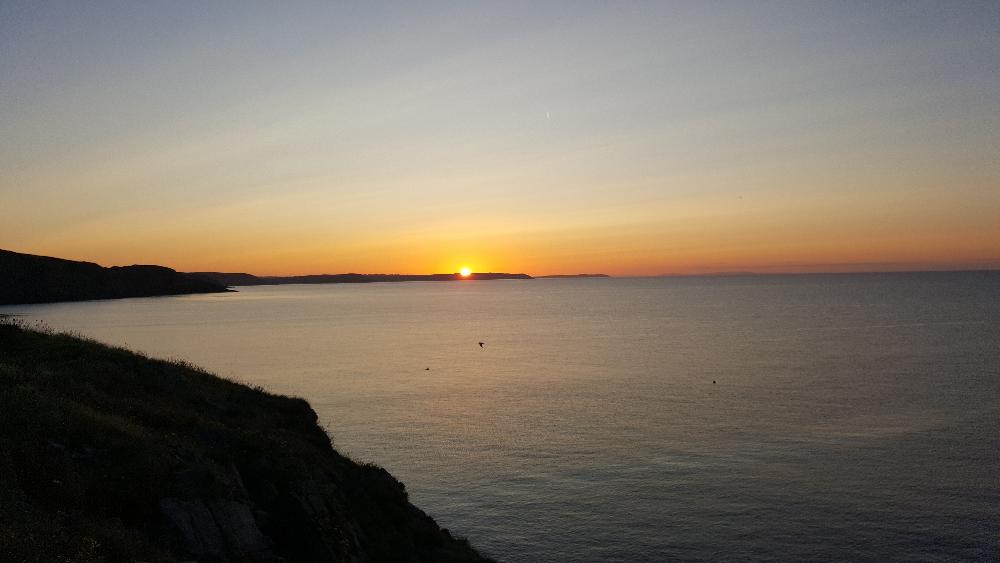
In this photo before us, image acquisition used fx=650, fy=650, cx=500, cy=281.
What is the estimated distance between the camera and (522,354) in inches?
4665

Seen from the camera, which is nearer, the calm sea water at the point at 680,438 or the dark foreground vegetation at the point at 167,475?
the dark foreground vegetation at the point at 167,475

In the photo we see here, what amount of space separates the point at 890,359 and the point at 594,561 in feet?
274

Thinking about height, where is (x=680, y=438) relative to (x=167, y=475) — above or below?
below

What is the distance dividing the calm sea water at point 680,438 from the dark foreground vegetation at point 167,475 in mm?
11564

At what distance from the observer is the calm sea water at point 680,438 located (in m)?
37.6

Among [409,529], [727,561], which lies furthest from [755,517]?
[409,529]

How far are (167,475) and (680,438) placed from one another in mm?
45829

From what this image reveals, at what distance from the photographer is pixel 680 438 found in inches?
2221

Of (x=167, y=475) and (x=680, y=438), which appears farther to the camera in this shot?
(x=680, y=438)

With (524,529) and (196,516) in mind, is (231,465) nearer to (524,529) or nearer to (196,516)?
(196,516)

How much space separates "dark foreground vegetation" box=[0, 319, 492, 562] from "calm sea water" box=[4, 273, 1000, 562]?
1156cm

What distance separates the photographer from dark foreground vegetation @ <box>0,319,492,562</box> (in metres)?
16.2

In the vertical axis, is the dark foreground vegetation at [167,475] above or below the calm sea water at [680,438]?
above

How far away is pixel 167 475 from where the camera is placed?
753 inches
